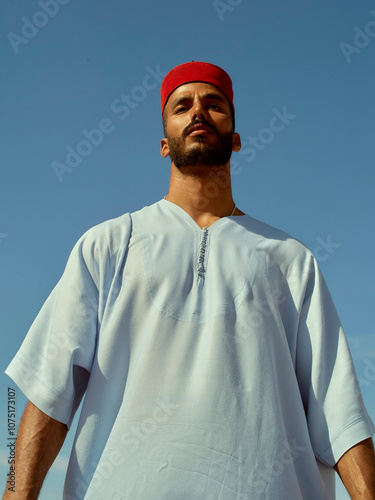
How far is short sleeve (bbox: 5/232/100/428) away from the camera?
3.12m

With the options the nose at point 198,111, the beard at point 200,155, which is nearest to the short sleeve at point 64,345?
the beard at point 200,155

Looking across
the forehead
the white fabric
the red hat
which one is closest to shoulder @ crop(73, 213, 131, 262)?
the white fabric

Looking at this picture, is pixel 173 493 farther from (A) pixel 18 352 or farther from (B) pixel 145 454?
(A) pixel 18 352

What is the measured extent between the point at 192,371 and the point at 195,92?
1.80 m

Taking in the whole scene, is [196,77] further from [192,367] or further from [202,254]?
[192,367]

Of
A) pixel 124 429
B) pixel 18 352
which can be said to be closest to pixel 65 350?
pixel 18 352

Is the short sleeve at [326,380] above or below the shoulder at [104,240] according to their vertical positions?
below

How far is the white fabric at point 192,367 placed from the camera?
9.61 feet

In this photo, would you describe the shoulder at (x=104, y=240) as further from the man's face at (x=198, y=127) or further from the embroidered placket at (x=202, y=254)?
the man's face at (x=198, y=127)

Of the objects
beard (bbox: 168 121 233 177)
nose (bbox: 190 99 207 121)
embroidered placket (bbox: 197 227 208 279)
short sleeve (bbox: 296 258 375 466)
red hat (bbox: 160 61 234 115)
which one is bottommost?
short sleeve (bbox: 296 258 375 466)

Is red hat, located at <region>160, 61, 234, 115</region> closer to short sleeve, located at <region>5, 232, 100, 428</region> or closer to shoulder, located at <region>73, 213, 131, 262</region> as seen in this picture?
shoulder, located at <region>73, 213, 131, 262</region>

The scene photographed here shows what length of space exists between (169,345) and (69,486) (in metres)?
0.81

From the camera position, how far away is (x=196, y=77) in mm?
4078

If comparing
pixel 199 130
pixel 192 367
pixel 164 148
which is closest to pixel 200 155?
pixel 199 130
